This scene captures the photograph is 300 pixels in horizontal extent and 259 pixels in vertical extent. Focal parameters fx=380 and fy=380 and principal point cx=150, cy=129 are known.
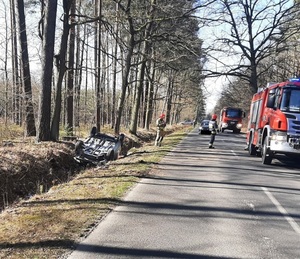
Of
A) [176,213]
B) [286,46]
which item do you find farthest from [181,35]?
[286,46]

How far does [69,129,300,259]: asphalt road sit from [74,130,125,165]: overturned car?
3.92 m

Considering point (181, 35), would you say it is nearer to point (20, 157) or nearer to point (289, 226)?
point (20, 157)

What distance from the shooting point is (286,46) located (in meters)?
36.9

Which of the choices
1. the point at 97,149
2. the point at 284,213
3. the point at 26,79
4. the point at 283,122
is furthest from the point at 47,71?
the point at 284,213

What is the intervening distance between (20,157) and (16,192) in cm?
172

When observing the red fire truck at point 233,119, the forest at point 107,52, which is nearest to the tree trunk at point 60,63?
the forest at point 107,52

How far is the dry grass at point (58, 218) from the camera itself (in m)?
4.76

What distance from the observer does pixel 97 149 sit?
15156 mm

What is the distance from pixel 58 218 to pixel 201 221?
235cm

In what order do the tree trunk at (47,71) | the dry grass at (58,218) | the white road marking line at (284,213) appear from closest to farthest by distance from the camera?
1. the dry grass at (58,218)
2. the white road marking line at (284,213)
3. the tree trunk at (47,71)

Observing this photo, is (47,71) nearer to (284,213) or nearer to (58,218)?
(58,218)

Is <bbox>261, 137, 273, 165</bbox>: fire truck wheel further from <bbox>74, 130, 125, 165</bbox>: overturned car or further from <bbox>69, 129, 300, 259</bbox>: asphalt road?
<bbox>74, 130, 125, 165</bbox>: overturned car

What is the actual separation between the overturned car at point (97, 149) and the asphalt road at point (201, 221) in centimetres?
392

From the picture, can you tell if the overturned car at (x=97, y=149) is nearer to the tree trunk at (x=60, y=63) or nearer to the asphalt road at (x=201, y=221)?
the tree trunk at (x=60, y=63)
